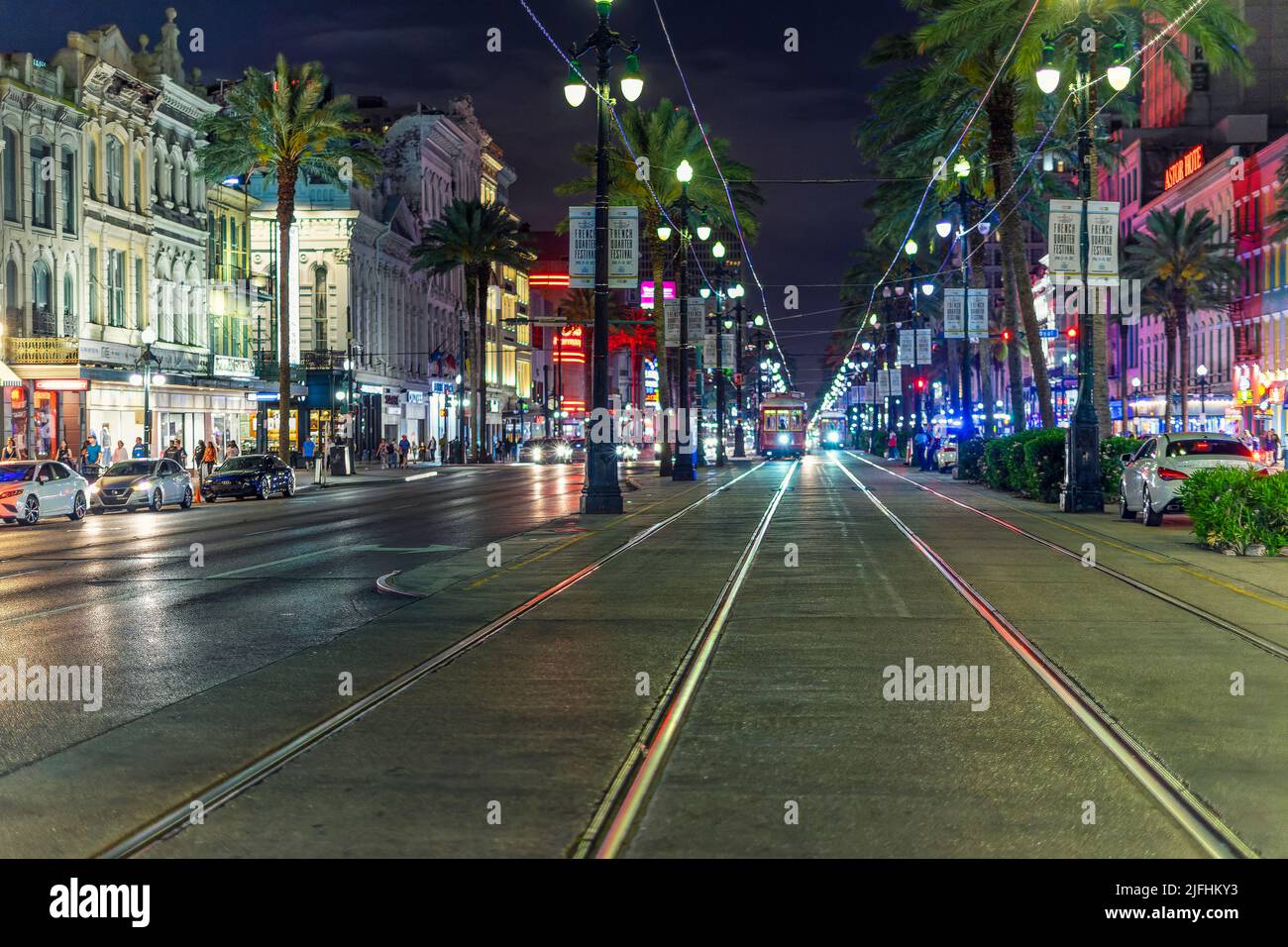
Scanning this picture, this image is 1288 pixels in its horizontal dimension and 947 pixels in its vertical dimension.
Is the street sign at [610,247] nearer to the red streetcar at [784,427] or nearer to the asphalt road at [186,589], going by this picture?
the asphalt road at [186,589]

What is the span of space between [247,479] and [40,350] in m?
10.2

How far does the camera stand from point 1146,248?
90.7 m

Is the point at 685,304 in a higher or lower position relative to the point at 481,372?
higher

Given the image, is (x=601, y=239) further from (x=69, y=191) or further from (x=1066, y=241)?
(x=69, y=191)

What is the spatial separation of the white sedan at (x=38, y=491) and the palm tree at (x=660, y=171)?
27398mm

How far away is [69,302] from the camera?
55.9 metres

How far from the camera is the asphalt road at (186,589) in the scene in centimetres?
1139

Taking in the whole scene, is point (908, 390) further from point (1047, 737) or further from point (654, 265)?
point (1047, 737)

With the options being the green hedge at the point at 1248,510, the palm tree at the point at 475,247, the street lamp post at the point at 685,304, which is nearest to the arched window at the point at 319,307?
the palm tree at the point at 475,247

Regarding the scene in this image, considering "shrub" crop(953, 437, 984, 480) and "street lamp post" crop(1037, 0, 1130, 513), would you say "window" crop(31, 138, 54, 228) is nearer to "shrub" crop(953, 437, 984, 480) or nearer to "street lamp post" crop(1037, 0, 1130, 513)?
"shrub" crop(953, 437, 984, 480)

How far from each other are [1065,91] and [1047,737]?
1654 inches

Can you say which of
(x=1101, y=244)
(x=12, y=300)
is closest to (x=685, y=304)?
(x=12, y=300)
